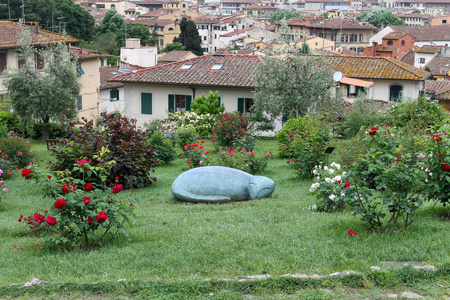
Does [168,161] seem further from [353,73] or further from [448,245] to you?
[353,73]

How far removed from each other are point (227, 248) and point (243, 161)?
7.15 meters

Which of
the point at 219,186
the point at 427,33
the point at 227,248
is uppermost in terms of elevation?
the point at 427,33

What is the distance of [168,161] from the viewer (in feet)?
57.7

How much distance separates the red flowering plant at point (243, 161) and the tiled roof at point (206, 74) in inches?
533

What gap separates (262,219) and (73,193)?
326 centimetres

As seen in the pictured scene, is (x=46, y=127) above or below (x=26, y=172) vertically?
below

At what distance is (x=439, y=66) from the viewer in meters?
66.0

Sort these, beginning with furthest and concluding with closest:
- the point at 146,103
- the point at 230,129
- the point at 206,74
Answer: the point at 146,103 → the point at 206,74 → the point at 230,129

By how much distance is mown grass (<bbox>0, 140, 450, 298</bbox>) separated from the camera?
A: 623cm

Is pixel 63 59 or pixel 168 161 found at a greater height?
pixel 63 59

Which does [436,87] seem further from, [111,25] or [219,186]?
[111,25]

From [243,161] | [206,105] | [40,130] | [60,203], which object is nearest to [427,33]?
[206,105]

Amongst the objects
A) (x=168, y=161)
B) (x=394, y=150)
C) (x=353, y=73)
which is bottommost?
(x=168, y=161)

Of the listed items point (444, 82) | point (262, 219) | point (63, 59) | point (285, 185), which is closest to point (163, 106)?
point (63, 59)
